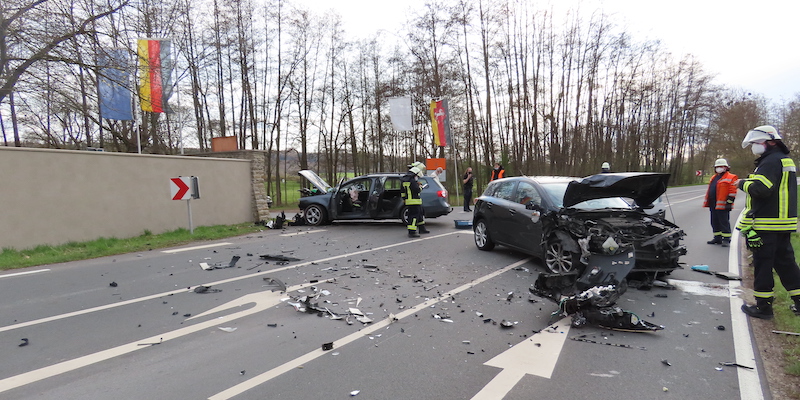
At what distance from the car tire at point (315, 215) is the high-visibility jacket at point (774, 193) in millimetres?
10927

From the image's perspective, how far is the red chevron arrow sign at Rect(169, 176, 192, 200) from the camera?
1114 centimetres

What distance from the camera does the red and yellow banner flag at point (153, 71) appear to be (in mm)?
13672

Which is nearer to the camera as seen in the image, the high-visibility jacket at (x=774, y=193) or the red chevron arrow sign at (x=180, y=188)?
the high-visibility jacket at (x=774, y=193)

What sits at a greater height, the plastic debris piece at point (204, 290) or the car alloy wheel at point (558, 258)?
the car alloy wheel at point (558, 258)

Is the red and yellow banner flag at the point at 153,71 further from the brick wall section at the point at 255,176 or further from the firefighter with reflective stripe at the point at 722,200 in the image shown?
the firefighter with reflective stripe at the point at 722,200

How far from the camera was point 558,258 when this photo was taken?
625cm

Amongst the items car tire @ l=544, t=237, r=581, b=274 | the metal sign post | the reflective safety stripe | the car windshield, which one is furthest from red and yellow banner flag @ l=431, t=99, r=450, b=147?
the reflective safety stripe

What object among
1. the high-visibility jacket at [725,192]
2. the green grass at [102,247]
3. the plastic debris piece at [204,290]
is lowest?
the plastic debris piece at [204,290]

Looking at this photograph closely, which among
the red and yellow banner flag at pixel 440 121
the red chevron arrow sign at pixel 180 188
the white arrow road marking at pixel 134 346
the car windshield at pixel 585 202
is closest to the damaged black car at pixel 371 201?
the red chevron arrow sign at pixel 180 188

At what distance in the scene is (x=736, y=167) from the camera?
47.9 m

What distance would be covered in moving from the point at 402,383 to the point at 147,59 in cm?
1443

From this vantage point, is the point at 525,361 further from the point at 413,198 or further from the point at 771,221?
the point at 413,198

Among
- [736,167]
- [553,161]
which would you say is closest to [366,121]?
[553,161]

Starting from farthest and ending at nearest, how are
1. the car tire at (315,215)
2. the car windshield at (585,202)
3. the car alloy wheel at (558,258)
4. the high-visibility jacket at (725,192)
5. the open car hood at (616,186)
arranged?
the car tire at (315,215) → the high-visibility jacket at (725,192) → the car windshield at (585,202) → the car alloy wheel at (558,258) → the open car hood at (616,186)
